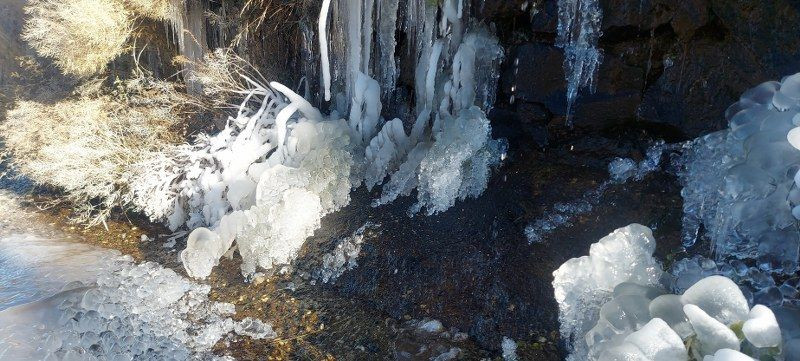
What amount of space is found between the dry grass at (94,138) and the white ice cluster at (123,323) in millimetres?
1324

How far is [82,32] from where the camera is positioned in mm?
5781

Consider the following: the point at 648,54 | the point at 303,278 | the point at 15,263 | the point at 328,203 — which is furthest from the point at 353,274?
the point at 15,263

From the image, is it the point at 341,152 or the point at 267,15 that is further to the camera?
the point at 267,15

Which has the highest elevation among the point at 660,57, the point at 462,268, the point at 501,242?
the point at 660,57

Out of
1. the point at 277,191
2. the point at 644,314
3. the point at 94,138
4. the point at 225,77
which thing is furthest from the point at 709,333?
the point at 94,138

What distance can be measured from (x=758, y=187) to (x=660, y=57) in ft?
3.68

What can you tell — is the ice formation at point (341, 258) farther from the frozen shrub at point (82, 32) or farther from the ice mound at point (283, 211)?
the frozen shrub at point (82, 32)

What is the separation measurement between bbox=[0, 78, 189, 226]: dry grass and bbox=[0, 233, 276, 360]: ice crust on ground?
1.29 m

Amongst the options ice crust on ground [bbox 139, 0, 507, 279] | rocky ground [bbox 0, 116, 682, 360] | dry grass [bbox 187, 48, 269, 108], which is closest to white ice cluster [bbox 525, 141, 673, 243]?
rocky ground [bbox 0, 116, 682, 360]

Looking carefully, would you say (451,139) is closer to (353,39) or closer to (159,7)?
(353,39)

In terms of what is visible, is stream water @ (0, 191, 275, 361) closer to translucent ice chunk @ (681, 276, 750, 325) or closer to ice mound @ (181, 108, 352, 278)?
ice mound @ (181, 108, 352, 278)

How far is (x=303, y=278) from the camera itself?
4062mm

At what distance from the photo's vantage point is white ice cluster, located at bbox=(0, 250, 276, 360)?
142 inches

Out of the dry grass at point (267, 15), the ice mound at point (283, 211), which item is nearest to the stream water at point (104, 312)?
the ice mound at point (283, 211)
